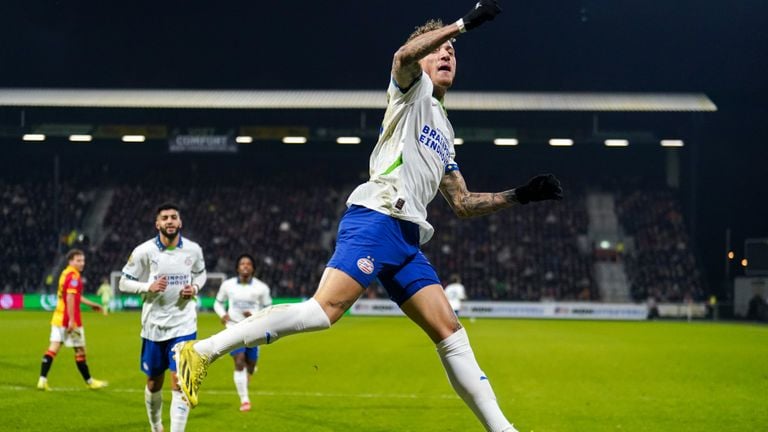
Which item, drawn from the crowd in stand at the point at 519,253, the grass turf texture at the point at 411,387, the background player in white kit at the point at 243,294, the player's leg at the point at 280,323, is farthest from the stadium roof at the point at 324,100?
the player's leg at the point at 280,323

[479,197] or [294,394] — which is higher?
Result: [479,197]

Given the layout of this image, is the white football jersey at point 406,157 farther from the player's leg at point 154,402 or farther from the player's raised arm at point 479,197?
the player's leg at point 154,402

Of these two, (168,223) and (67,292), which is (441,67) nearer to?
(168,223)

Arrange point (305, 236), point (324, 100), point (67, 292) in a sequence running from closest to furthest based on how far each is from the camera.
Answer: point (67, 292) < point (324, 100) < point (305, 236)

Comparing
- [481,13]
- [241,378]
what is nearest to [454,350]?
[481,13]

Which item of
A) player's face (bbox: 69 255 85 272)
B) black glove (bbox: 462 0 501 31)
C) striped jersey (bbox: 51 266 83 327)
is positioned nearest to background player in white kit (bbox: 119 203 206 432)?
black glove (bbox: 462 0 501 31)

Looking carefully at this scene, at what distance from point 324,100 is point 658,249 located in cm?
2052

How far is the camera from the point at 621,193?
5022 centimetres

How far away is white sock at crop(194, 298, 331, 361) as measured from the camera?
4.89 m

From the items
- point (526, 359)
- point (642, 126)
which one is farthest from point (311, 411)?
point (642, 126)

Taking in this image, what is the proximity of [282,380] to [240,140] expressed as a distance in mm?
34458

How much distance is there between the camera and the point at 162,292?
890cm

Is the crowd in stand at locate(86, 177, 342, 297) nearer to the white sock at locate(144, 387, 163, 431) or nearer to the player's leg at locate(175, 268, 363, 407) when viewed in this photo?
the white sock at locate(144, 387, 163, 431)

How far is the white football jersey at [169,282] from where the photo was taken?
8.88 metres
